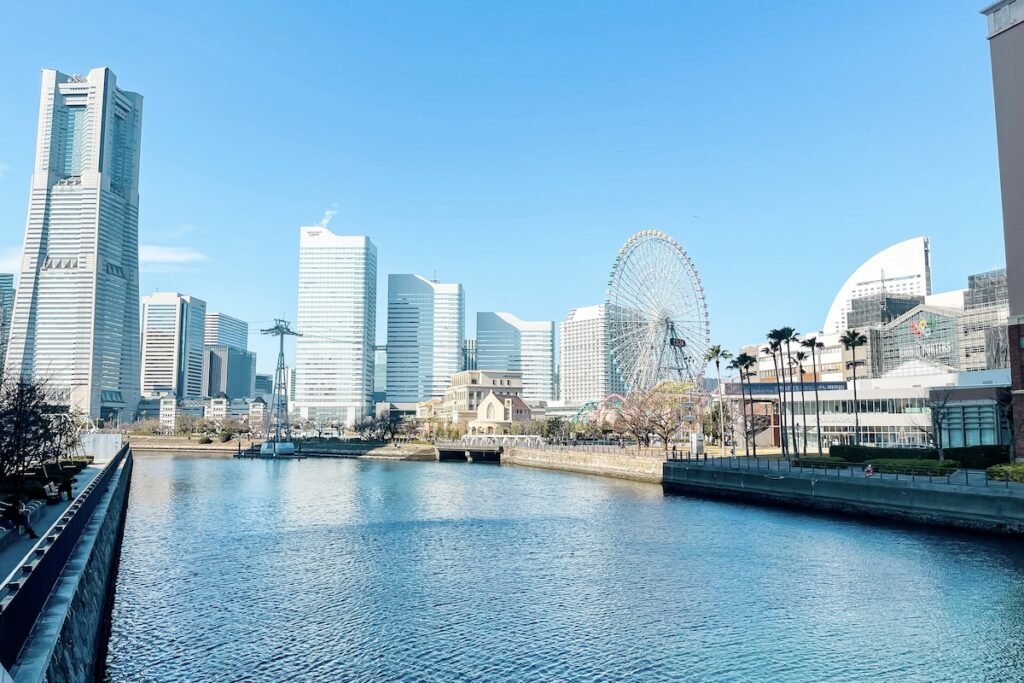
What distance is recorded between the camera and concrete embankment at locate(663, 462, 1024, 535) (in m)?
41.8

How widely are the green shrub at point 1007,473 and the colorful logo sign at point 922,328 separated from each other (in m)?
83.1

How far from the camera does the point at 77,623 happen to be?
62.4ft

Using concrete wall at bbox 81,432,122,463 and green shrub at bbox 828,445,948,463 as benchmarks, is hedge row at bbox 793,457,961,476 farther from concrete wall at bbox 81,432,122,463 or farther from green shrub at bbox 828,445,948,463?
concrete wall at bbox 81,432,122,463

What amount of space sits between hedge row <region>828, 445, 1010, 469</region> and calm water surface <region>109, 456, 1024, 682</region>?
16.5 m

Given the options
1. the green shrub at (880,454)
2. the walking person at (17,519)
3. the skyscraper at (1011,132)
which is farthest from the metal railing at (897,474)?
the walking person at (17,519)

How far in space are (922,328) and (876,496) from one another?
85.8m

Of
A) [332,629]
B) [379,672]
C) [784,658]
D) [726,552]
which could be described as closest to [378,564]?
[332,629]

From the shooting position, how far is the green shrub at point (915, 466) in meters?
51.6

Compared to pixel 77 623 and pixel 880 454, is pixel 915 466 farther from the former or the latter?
pixel 77 623

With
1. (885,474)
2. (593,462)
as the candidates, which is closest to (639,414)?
(593,462)

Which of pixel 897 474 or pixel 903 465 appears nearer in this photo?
pixel 897 474

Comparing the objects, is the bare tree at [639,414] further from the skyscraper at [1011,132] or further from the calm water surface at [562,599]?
the skyscraper at [1011,132]

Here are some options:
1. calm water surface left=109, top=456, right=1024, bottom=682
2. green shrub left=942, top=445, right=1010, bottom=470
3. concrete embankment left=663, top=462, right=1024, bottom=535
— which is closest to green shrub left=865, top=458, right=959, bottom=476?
green shrub left=942, top=445, right=1010, bottom=470

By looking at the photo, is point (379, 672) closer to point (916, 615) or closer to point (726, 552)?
point (916, 615)
